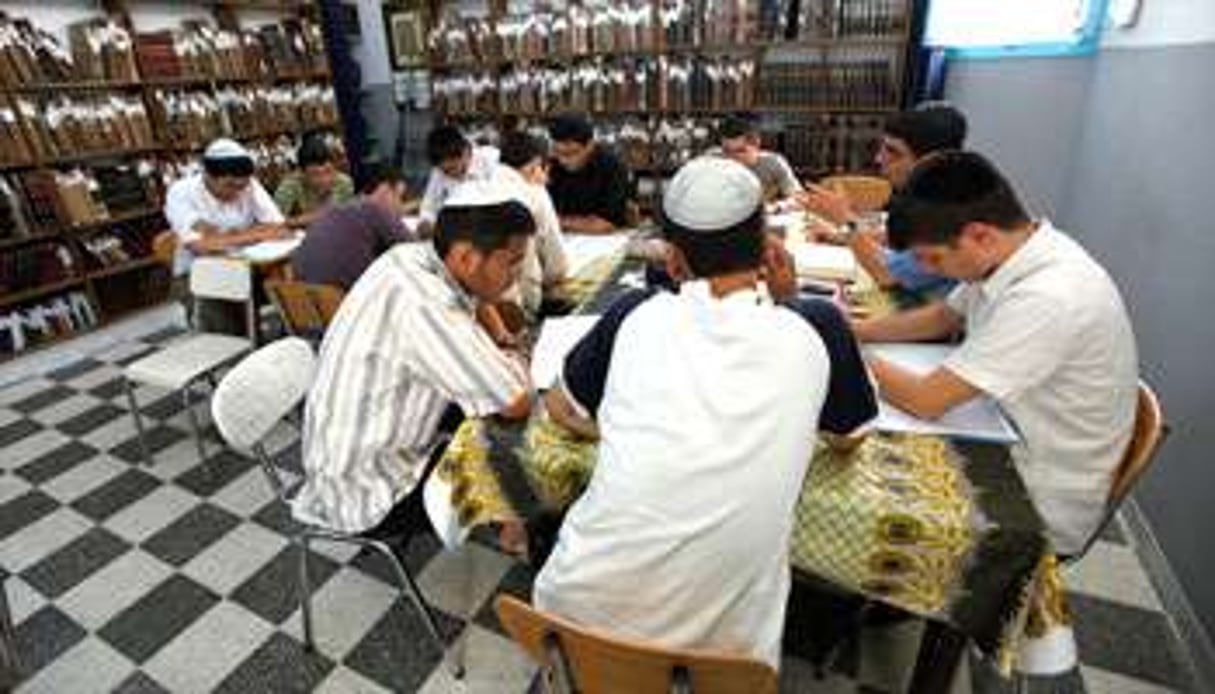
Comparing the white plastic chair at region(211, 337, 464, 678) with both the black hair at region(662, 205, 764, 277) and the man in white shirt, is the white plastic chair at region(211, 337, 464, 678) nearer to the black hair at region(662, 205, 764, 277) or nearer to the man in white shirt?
the black hair at region(662, 205, 764, 277)

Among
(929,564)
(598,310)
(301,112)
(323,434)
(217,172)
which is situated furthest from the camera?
(301,112)

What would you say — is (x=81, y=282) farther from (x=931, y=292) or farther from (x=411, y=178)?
(x=931, y=292)

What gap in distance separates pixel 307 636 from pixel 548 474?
43.4 inches

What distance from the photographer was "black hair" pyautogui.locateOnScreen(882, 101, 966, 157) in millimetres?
2105

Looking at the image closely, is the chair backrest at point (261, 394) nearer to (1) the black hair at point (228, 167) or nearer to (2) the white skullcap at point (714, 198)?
(2) the white skullcap at point (714, 198)

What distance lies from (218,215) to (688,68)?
2980mm

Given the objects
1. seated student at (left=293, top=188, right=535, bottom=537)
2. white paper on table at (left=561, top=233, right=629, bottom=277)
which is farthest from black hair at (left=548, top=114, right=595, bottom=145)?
seated student at (left=293, top=188, right=535, bottom=537)

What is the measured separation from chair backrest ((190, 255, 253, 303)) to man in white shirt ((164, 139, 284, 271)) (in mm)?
295

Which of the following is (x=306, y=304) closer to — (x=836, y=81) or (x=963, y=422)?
(x=963, y=422)

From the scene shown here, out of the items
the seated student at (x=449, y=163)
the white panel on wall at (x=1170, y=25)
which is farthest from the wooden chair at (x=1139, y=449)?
the seated student at (x=449, y=163)

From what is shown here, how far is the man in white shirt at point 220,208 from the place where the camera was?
10.3 feet

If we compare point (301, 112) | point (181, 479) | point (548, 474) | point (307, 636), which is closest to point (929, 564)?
point (548, 474)

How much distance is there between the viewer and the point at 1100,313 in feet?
3.83

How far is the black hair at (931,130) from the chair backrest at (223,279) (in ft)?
8.32
